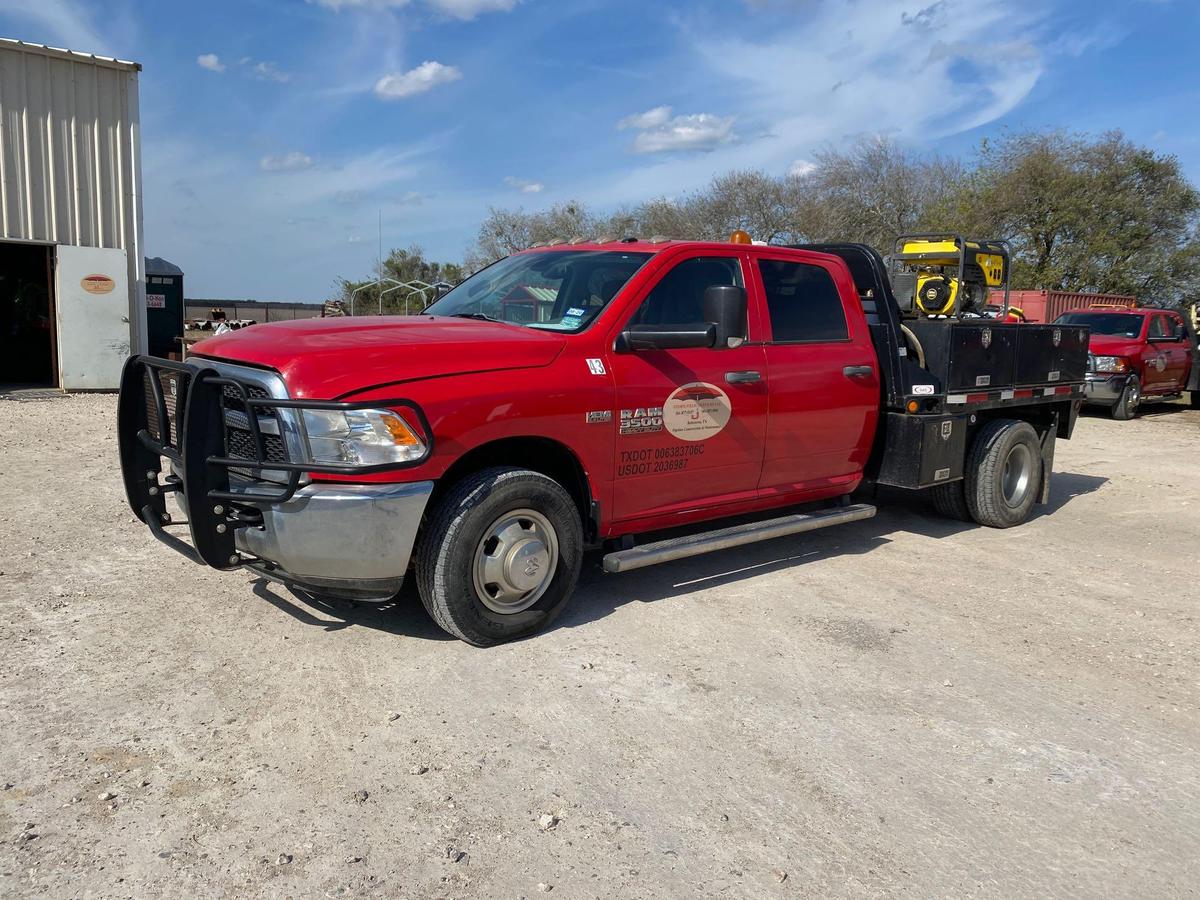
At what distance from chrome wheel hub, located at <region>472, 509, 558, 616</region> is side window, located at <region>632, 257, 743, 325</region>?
1.24 metres

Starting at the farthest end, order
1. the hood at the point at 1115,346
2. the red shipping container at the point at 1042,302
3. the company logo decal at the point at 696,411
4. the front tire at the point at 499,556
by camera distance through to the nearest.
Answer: the red shipping container at the point at 1042,302 < the hood at the point at 1115,346 < the company logo decal at the point at 696,411 < the front tire at the point at 499,556

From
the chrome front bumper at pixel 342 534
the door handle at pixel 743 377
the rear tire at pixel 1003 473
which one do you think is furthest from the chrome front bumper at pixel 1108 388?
the chrome front bumper at pixel 342 534

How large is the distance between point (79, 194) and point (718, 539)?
45.9ft

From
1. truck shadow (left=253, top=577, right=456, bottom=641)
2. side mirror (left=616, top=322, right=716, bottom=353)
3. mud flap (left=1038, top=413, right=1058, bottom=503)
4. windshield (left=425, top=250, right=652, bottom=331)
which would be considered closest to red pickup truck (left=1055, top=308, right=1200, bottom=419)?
mud flap (left=1038, top=413, right=1058, bottom=503)

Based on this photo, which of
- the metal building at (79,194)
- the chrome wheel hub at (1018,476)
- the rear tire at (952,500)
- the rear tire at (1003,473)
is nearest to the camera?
the rear tire at (1003,473)

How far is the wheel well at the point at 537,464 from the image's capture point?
4.34m

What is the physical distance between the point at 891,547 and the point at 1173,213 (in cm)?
3160

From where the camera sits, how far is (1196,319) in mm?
17594

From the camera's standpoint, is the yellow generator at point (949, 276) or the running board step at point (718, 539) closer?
the running board step at point (718, 539)

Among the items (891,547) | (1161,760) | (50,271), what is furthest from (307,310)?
(1161,760)

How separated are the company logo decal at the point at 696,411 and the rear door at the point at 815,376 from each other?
409mm

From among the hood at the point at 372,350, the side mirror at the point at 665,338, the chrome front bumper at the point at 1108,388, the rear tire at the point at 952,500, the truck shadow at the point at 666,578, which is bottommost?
the truck shadow at the point at 666,578

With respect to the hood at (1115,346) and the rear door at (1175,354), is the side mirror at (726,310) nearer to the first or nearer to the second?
the hood at (1115,346)

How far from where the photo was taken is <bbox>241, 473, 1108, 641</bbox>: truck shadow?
475 cm
